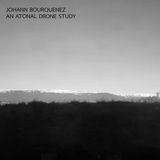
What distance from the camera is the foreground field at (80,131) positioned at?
41.6 ft

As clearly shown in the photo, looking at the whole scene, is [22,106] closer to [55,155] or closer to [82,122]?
[82,122]

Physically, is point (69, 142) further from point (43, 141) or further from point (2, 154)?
point (2, 154)

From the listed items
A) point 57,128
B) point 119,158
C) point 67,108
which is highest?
point 67,108

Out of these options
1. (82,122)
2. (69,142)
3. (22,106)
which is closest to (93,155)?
(69,142)

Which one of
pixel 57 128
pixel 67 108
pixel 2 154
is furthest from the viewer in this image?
pixel 67 108

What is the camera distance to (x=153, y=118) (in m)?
15.0

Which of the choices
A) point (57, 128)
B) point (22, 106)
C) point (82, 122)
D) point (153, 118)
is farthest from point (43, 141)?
point (153, 118)

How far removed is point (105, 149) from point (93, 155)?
0.64 m

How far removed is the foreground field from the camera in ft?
41.6

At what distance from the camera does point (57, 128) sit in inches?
570

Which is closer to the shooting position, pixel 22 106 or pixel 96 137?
pixel 96 137

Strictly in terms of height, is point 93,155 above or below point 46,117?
below

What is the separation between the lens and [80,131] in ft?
46.8

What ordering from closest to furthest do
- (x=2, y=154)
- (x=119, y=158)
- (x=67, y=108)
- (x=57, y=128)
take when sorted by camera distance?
(x=119, y=158) → (x=2, y=154) → (x=57, y=128) → (x=67, y=108)
